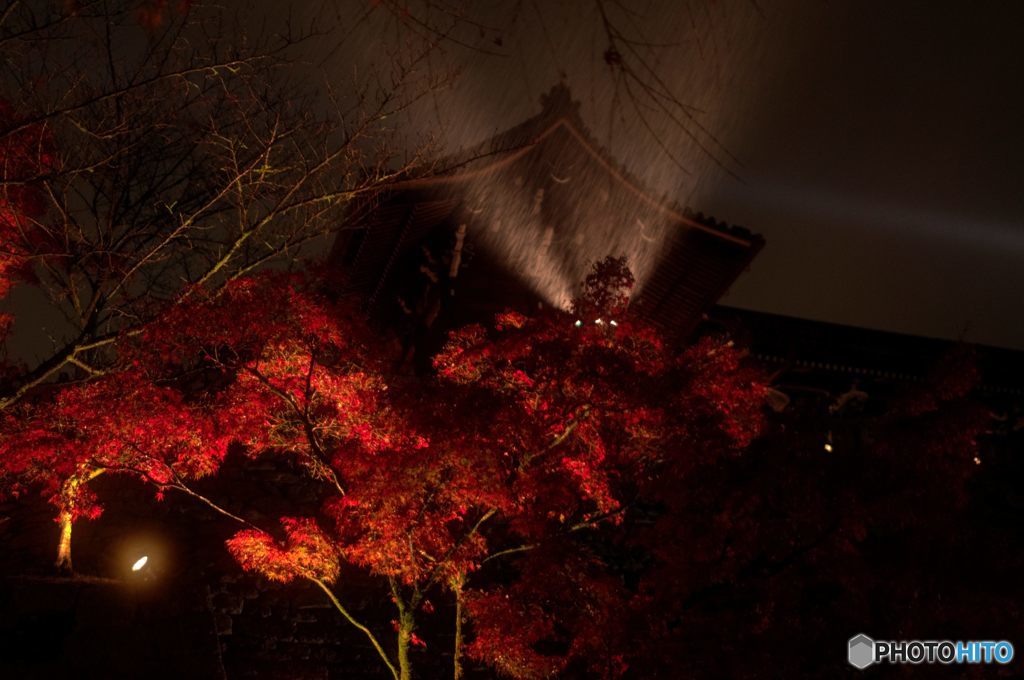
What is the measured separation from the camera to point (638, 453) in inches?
463

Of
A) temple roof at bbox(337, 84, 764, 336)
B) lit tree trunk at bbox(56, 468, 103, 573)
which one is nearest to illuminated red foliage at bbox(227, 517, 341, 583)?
lit tree trunk at bbox(56, 468, 103, 573)

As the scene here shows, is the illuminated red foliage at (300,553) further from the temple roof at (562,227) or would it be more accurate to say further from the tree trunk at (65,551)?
the temple roof at (562,227)

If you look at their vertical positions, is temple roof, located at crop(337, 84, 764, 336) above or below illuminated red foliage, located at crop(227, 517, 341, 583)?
above

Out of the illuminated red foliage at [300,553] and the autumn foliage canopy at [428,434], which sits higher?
the autumn foliage canopy at [428,434]

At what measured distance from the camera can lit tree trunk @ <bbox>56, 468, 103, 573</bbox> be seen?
11.5 meters

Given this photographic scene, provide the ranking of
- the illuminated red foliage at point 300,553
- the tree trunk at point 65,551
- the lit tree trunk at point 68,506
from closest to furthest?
the illuminated red foliage at point 300,553
the lit tree trunk at point 68,506
the tree trunk at point 65,551

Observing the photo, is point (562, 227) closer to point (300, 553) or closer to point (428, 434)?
point (428, 434)

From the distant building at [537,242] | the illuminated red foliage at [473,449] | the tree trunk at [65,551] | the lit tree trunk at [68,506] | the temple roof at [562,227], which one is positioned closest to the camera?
the illuminated red foliage at [473,449]

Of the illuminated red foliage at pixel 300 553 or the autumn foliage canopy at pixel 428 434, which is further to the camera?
the illuminated red foliage at pixel 300 553

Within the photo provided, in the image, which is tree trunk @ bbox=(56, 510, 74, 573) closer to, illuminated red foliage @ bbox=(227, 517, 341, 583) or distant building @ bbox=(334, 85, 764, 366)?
illuminated red foliage @ bbox=(227, 517, 341, 583)

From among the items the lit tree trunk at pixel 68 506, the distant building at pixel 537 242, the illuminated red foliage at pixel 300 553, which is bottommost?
the illuminated red foliage at pixel 300 553

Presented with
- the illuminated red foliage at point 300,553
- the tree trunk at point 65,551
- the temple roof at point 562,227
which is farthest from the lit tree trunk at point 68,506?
the temple roof at point 562,227

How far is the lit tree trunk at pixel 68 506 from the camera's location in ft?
37.7

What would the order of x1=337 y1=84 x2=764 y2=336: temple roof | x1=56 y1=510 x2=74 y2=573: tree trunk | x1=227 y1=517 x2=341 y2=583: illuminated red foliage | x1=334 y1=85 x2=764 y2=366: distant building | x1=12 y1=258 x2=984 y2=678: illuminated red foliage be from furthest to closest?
x1=334 y1=85 x2=764 y2=366: distant building, x1=337 y1=84 x2=764 y2=336: temple roof, x1=56 y1=510 x2=74 y2=573: tree trunk, x1=227 y1=517 x2=341 y2=583: illuminated red foliage, x1=12 y1=258 x2=984 y2=678: illuminated red foliage
